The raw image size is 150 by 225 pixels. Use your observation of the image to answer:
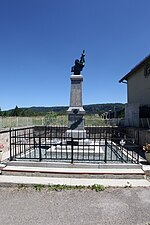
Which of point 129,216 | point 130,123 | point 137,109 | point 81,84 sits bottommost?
point 129,216

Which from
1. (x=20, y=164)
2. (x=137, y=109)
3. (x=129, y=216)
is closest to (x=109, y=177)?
(x=129, y=216)

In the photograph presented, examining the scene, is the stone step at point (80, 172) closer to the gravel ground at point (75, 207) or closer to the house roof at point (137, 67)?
the gravel ground at point (75, 207)

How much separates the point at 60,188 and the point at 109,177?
162cm

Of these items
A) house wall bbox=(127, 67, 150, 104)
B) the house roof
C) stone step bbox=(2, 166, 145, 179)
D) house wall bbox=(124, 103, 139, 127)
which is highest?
the house roof

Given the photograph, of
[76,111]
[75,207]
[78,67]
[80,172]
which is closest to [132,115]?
[76,111]

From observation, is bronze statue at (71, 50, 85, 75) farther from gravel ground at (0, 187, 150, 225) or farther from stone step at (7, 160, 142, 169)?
gravel ground at (0, 187, 150, 225)

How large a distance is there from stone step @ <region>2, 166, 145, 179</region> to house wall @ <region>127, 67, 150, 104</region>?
9.45 meters

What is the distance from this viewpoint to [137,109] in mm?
14352

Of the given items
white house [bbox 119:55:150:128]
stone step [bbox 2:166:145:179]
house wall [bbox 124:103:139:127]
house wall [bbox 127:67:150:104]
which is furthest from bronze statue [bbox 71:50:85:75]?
stone step [bbox 2:166:145:179]

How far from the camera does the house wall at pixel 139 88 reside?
15211 mm

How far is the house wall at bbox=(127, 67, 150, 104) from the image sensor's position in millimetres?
15211

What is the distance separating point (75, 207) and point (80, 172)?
196 cm

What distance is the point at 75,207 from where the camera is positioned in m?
4.42

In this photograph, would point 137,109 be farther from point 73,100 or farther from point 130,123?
point 73,100
